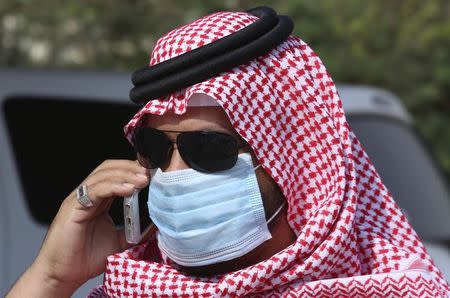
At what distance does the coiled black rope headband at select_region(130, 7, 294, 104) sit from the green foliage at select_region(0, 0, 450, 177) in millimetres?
6312

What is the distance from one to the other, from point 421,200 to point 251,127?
2.59 m

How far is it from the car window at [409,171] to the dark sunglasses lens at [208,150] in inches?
92.3

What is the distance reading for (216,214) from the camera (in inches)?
97.5

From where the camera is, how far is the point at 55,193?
4.34m

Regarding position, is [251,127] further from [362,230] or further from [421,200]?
[421,200]

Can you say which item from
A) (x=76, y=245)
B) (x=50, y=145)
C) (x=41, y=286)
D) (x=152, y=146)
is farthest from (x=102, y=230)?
(x=50, y=145)

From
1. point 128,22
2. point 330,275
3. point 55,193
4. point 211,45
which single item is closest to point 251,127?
point 211,45

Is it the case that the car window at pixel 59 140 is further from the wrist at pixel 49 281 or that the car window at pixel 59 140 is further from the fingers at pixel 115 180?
the fingers at pixel 115 180

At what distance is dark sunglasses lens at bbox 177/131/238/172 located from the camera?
2451 mm

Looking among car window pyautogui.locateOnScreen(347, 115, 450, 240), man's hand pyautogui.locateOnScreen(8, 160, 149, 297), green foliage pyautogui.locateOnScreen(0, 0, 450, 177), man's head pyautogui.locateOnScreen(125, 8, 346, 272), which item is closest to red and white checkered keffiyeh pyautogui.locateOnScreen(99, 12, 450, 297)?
man's head pyautogui.locateOnScreen(125, 8, 346, 272)

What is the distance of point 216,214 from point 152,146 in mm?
211

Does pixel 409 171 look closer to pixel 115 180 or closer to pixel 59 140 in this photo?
pixel 59 140

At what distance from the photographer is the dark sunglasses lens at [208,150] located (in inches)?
96.5

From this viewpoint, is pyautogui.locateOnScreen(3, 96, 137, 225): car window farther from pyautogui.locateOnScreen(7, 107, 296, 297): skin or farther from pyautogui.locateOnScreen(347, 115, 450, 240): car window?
pyautogui.locateOnScreen(7, 107, 296, 297): skin
